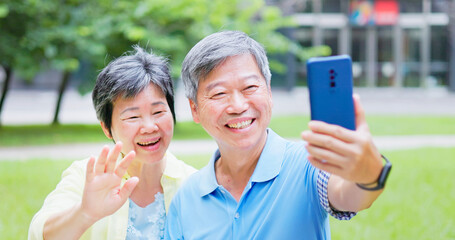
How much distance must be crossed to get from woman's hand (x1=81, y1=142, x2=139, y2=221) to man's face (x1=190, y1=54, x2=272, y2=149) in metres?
0.37

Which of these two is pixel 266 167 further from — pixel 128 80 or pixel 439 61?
pixel 439 61

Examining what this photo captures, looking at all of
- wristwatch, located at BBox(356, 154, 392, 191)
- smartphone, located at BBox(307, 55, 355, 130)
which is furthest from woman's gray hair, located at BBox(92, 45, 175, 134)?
wristwatch, located at BBox(356, 154, 392, 191)

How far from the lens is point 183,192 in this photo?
2207mm

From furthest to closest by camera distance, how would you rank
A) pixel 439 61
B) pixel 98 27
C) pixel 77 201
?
pixel 439 61
pixel 98 27
pixel 77 201

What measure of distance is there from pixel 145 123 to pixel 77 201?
0.45 m

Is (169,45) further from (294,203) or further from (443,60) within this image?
(443,60)

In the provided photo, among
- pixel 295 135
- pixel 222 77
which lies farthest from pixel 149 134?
pixel 295 135

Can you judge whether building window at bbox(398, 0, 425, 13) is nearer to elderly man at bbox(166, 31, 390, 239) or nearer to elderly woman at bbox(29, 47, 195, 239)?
elderly woman at bbox(29, 47, 195, 239)

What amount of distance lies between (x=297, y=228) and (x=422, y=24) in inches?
1028

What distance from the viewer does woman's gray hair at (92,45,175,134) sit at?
2396 mm

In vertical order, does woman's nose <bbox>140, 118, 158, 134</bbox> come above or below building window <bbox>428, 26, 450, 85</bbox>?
above

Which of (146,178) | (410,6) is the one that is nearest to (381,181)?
(146,178)

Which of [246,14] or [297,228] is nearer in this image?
[297,228]

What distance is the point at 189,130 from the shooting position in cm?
1409
